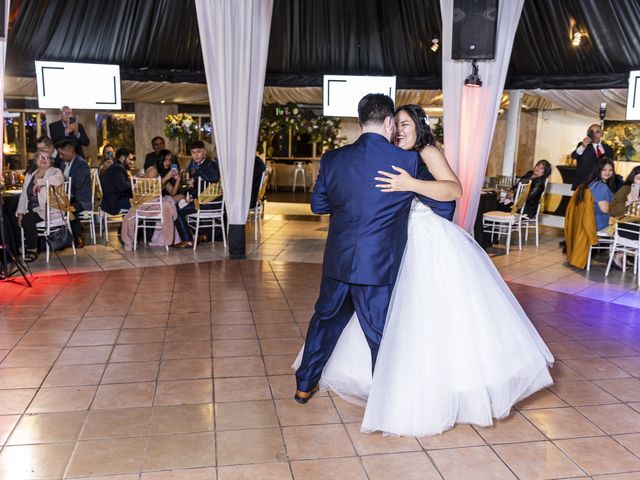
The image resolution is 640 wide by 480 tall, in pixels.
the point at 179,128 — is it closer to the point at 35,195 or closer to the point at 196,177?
the point at 196,177

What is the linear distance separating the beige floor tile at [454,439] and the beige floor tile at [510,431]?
0.05 meters

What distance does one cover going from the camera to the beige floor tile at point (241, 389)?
134 inches

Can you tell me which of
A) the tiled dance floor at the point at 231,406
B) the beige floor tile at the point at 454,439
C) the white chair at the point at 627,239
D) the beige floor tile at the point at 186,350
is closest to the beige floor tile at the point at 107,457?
the tiled dance floor at the point at 231,406

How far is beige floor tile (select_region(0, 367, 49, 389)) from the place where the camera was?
3520 mm

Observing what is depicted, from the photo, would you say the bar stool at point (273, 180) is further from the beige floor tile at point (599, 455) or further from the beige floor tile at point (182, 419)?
the beige floor tile at point (599, 455)

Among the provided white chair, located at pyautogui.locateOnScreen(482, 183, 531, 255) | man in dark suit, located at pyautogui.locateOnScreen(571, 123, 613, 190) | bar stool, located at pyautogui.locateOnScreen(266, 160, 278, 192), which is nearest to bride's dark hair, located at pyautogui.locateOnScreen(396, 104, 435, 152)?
white chair, located at pyautogui.locateOnScreen(482, 183, 531, 255)

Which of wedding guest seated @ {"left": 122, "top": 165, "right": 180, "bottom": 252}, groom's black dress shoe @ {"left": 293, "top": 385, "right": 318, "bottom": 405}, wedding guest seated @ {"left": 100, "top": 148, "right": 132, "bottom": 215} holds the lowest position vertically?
groom's black dress shoe @ {"left": 293, "top": 385, "right": 318, "bottom": 405}

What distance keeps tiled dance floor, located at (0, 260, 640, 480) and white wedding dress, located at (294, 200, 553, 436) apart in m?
0.16

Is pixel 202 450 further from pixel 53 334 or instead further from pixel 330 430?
pixel 53 334

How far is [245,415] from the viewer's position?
125 inches

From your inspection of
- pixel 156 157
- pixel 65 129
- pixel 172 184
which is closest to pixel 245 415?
pixel 172 184

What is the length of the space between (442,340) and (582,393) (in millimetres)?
1180

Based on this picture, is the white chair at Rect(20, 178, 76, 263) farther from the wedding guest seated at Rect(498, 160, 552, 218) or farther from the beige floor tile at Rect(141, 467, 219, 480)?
the wedding guest seated at Rect(498, 160, 552, 218)

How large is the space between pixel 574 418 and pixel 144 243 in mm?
5922
